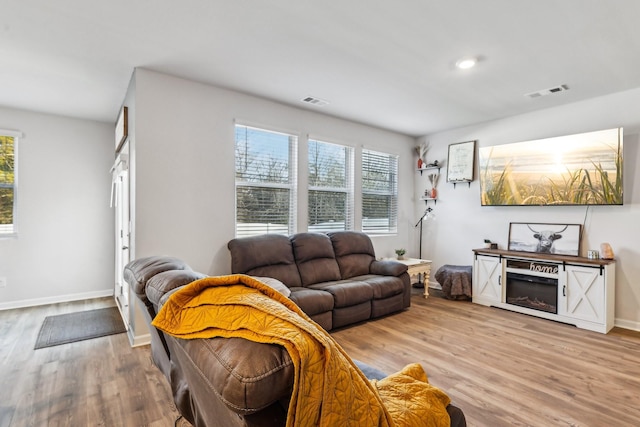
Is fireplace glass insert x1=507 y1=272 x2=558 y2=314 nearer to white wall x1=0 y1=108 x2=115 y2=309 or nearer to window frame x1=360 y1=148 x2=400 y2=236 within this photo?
window frame x1=360 y1=148 x2=400 y2=236

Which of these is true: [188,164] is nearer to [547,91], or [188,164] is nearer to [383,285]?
[383,285]

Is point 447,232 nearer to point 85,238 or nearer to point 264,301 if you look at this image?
point 264,301

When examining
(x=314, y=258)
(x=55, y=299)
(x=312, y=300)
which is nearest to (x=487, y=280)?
(x=314, y=258)

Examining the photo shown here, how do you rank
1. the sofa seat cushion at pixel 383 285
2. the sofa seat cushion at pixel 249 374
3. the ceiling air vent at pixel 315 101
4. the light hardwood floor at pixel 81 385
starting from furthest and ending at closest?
the ceiling air vent at pixel 315 101 → the sofa seat cushion at pixel 383 285 → the light hardwood floor at pixel 81 385 → the sofa seat cushion at pixel 249 374

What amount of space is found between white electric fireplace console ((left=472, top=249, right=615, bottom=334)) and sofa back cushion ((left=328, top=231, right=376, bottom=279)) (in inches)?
61.7

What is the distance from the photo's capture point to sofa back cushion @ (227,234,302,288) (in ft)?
11.7

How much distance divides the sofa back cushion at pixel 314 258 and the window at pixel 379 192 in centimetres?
119

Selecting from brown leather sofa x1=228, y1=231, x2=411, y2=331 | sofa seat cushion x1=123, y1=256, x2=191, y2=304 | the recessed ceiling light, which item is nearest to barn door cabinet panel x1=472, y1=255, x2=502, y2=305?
brown leather sofa x1=228, y1=231, x2=411, y2=331

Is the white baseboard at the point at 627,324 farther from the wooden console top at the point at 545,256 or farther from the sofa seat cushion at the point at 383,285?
the sofa seat cushion at the point at 383,285

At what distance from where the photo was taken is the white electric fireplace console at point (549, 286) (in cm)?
358

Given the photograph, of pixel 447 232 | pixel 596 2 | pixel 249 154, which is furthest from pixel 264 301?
pixel 447 232

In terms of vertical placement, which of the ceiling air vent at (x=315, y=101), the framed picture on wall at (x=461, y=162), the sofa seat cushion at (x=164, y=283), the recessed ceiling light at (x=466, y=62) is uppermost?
the recessed ceiling light at (x=466, y=62)

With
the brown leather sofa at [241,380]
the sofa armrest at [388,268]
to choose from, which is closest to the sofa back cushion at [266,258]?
the sofa armrest at [388,268]

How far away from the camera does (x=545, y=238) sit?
427 cm
